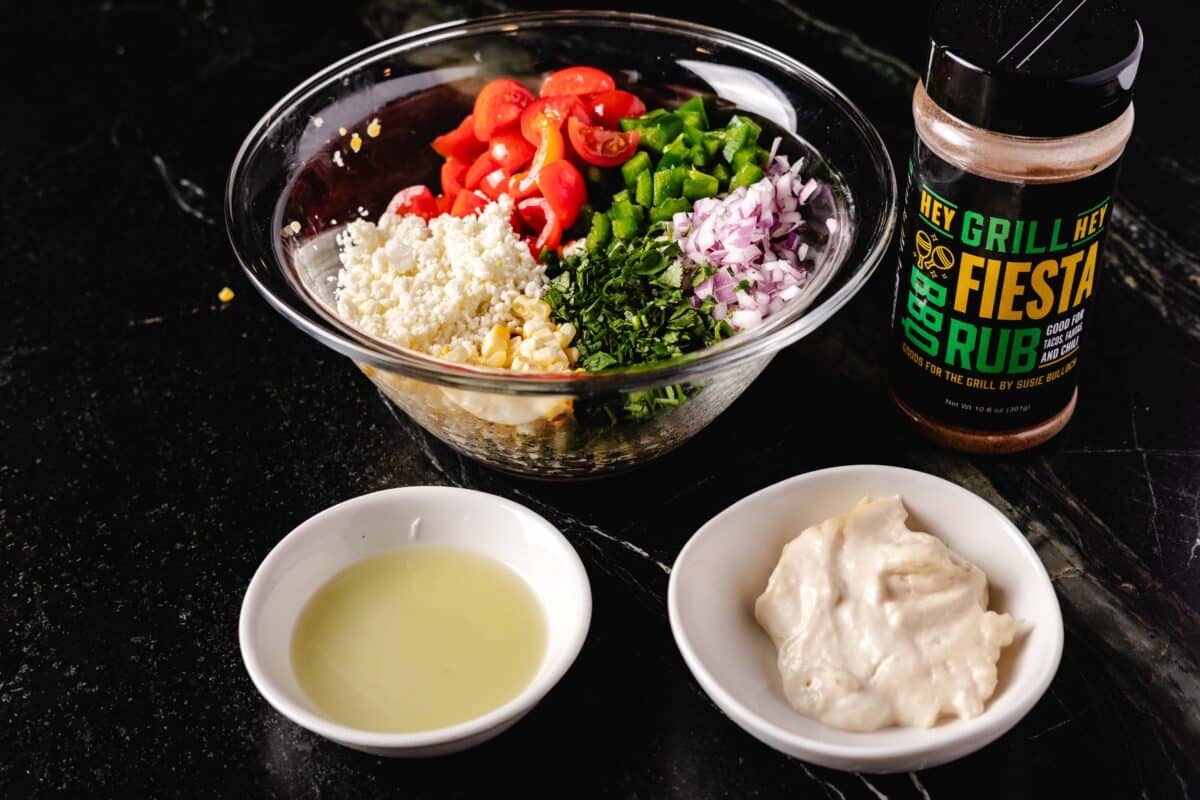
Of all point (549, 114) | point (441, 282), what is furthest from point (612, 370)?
point (549, 114)

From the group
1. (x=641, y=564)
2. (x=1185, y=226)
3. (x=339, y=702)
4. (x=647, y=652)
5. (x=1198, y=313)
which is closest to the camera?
(x=339, y=702)

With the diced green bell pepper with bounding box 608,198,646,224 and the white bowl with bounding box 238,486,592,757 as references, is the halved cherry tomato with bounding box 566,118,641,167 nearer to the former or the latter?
the diced green bell pepper with bounding box 608,198,646,224

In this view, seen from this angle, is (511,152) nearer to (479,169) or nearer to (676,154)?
(479,169)

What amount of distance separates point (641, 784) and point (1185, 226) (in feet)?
3.75

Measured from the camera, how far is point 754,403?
159 centimetres

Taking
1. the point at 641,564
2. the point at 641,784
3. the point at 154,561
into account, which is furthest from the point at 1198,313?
the point at 154,561

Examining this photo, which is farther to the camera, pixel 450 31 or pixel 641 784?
pixel 450 31

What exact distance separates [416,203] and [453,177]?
7 cm

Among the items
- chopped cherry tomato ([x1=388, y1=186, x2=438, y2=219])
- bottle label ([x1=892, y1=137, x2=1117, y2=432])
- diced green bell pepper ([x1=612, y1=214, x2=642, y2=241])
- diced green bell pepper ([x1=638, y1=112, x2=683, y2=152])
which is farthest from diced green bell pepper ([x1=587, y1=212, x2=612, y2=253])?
bottle label ([x1=892, y1=137, x2=1117, y2=432])

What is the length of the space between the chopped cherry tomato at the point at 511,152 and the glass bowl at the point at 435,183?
0.13 m

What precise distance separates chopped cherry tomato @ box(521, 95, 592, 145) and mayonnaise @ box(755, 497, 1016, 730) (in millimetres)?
644

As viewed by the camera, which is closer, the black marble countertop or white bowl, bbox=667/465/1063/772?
white bowl, bbox=667/465/1063/772

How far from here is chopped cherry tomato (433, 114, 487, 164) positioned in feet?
5.58

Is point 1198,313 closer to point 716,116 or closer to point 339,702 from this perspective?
point 716,116
